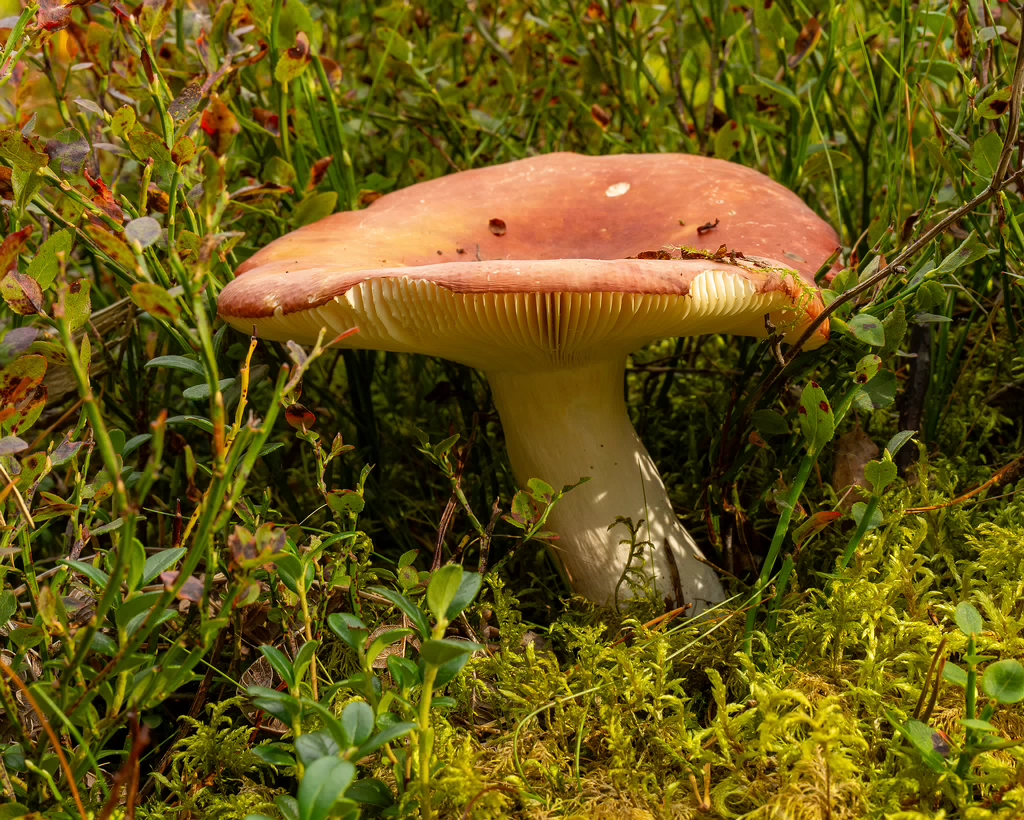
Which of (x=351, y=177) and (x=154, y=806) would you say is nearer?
(x=154, y=806)

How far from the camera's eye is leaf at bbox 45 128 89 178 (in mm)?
1159

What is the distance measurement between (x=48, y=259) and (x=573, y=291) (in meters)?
0.64

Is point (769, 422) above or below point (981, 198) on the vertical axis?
below

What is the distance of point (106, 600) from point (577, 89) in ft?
6.61

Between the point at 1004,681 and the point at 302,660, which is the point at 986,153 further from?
the point at 302,660

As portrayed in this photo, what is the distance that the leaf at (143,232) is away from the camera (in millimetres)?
842

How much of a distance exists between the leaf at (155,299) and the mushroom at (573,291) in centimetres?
26

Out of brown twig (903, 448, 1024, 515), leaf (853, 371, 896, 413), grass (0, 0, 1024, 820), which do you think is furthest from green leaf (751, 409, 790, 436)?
brown twig (903, 448, 1024, 515)

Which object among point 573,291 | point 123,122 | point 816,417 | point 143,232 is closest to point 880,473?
point 816,417

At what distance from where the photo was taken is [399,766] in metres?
0.94

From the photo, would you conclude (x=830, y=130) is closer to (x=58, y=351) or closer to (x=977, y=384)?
(x=977, y=384)

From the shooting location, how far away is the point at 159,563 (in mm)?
963

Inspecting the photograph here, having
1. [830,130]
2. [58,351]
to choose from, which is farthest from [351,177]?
[830,130]

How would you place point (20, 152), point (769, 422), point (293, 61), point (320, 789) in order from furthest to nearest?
point (293, 61) < point (769, 422) < point (20, 152) < point (320, 789)
